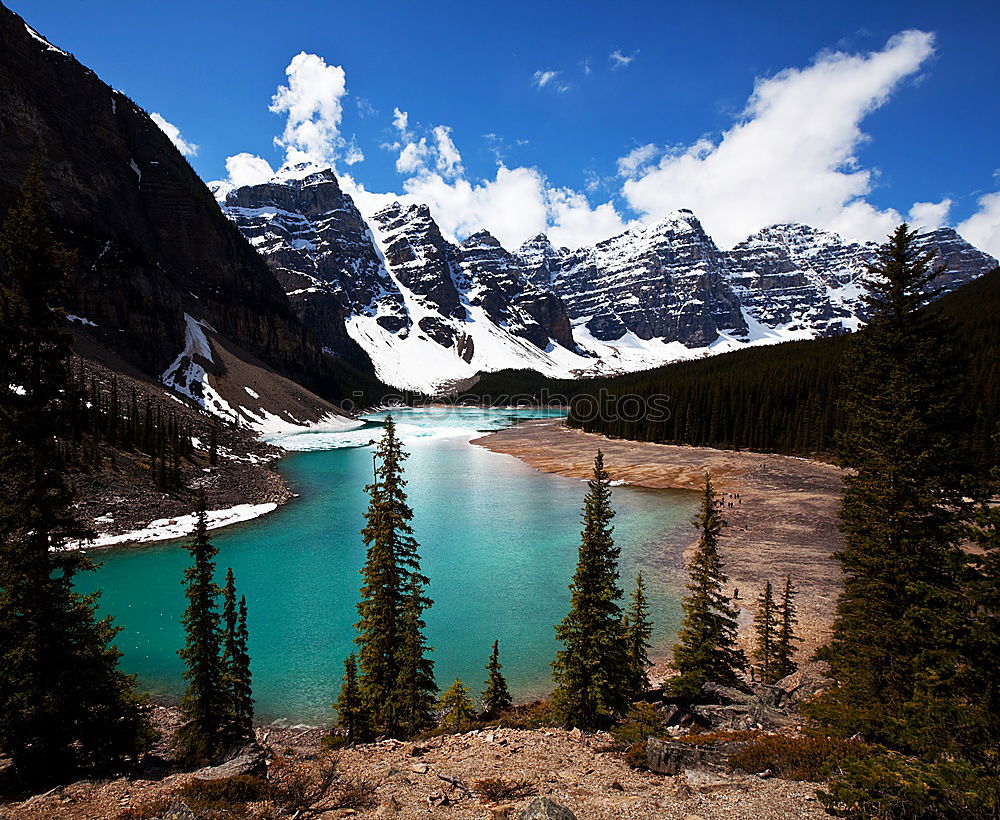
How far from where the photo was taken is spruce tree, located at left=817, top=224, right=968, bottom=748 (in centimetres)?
1072

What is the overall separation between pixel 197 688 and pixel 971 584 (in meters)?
18.2

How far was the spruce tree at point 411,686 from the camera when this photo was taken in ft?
52.0

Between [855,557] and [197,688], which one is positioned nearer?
[855,557]

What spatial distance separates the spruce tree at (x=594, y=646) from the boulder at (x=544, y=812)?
7.53m

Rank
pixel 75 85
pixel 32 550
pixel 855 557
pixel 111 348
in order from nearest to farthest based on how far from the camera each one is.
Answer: pixel 32 550
pixel 855 557
pixel 111 348
pixel 75 85

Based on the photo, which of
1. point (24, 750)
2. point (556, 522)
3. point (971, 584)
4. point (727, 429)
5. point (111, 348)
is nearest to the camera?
point (971, 584)

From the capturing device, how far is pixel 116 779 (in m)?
10.1

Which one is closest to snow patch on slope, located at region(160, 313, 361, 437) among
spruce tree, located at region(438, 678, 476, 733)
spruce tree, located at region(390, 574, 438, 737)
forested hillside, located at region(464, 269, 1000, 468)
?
forested hillside, located at region(464, 269, 1000, 468)

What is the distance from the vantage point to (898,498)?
11719 millimetres

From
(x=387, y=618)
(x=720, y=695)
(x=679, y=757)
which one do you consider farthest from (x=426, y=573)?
(x=679, y=757)

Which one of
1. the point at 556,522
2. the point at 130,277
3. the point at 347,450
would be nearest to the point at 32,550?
→ the point at 556,522

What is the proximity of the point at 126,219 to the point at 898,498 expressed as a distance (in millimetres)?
146194

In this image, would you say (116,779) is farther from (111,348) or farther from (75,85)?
(75,85)

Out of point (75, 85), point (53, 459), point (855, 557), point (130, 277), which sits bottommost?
point (855, 557)
